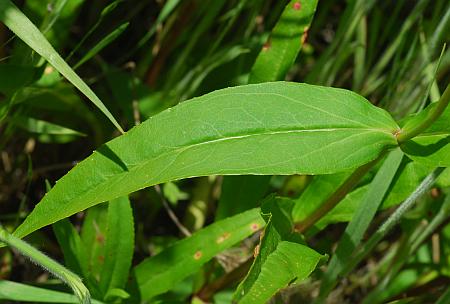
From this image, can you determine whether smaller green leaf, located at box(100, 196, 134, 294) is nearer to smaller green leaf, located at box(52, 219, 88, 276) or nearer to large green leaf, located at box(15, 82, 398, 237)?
smaller green leaf, located at box(52, 219, 88, 276)

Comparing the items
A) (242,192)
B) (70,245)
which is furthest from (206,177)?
(70,245)

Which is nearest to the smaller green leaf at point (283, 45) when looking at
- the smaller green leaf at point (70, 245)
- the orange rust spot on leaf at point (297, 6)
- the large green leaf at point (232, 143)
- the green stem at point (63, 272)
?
the orange rust spot on leaf at point (297, 6)

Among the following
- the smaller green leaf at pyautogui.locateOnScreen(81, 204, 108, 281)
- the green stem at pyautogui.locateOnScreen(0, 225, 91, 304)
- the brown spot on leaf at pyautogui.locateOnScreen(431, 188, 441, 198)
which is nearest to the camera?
the green stem at pyautogui.locateOnScreen(0, 225, 91, 304)

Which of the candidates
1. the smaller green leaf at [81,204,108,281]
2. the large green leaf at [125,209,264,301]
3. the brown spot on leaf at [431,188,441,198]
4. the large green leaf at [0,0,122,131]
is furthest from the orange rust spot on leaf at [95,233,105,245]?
the brown spot on leaf at [431,188,441,198]

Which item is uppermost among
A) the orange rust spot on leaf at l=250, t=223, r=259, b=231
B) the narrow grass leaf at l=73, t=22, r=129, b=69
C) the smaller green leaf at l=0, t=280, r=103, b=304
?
the narrow grass leaf at l=73, t=22, r=129, b=69

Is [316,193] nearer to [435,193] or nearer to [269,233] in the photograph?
[269,233]

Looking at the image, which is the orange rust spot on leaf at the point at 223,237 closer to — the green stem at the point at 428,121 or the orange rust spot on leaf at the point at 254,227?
the orange rust spot on leaf at the point at 254,227

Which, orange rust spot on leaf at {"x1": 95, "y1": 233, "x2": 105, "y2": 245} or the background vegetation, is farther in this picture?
orange rust spot on leaf at {"x1": 95, "y1": 233, "x2": 105, "y2": 245}

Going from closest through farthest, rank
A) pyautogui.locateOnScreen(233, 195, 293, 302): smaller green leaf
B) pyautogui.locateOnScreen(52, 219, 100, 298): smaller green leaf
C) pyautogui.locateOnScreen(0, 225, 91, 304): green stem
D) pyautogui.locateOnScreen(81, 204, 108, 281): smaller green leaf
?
pyautogui.locateOnScreen(0, 225, 91, 304): green stem, pyautogui.locateOnScreen(233, 195, 293, 302): smaller green leaf, pyautogui.locateOnScreen(52, 219, 100, 298): smaller green leaf, pyautogui.locateOnScreen(81, 204, 108, 281): smaller green leaf
